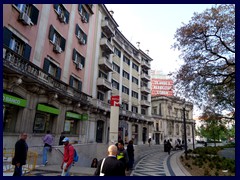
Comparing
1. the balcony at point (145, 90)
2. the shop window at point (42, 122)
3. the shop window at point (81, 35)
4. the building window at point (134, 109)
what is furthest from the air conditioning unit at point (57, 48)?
the balcony at point (145, 90)

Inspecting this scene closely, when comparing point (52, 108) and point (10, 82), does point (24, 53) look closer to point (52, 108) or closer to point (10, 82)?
point (10, 82)

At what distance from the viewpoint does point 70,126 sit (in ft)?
54.2

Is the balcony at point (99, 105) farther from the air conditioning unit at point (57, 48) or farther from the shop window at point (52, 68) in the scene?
the air conditioning unit at point (57, 48)

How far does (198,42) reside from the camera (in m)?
13.0

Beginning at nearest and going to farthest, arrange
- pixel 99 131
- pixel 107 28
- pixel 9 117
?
1. pixel 9 117
2. pixel 99 131
3. pixel 107 28

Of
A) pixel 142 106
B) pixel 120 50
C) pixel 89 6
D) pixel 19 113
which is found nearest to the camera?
pixel 19 113

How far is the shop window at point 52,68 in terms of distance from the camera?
523 inches

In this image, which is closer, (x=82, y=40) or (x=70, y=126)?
(x=70, y=126)

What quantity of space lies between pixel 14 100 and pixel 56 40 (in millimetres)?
7095

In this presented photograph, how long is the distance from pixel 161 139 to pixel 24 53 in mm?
37461

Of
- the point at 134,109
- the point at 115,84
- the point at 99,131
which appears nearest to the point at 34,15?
the point at 99,131

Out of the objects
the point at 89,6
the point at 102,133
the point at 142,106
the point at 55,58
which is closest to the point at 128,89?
the point at 142,106

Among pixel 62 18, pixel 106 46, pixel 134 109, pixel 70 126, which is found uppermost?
pixel 106 46

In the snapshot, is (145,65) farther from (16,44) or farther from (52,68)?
(16,44)
